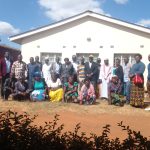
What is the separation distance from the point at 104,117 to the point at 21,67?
4270 mm

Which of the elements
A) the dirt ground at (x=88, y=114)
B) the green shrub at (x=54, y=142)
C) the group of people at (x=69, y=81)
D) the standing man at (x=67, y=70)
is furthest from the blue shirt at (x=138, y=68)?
the green shrub at (x=54, y=142)

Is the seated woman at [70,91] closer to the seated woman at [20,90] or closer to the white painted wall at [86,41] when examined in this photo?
the seated woman at [20,90]

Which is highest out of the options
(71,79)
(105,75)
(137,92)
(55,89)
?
(105,75)

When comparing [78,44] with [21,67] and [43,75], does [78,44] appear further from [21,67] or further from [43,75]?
[21,67]

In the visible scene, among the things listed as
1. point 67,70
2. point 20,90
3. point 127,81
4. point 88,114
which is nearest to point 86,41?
point 67,70

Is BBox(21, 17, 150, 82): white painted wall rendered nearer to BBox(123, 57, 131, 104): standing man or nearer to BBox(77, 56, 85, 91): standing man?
BBox(123, 57, 131, 104): standing man

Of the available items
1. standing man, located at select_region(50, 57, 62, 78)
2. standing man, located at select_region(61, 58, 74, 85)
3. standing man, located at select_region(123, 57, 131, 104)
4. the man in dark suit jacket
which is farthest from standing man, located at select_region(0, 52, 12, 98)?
standing man, located at select_region(123, 57, 131, 104)

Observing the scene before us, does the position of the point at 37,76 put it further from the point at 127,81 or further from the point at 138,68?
the point at 138,68

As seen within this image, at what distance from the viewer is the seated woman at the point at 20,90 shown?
1318cm

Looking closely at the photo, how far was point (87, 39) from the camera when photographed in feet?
57.9

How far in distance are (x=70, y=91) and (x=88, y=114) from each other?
2.43 meters

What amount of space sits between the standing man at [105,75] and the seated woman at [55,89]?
1741mm

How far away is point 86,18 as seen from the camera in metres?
17.8

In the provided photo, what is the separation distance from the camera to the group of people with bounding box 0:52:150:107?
12898mm
